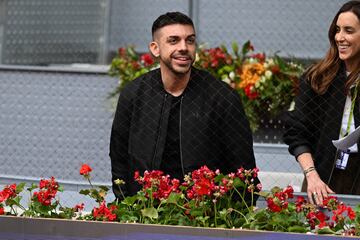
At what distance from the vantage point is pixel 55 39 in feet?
34.2

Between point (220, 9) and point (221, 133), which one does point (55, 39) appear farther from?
point (221, 133)

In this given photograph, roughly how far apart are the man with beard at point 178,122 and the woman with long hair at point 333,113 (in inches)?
14.1

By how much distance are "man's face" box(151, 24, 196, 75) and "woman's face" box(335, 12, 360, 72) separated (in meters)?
0.74

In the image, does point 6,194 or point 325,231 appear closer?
point 325,231

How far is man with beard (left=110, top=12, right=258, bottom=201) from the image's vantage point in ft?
19.4

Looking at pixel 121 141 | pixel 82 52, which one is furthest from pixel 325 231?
pixel 82 52

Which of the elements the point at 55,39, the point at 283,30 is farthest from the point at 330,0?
the point at 55,39

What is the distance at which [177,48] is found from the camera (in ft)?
19.6

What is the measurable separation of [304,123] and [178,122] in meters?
0.68

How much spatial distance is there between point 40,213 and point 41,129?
14.0ft

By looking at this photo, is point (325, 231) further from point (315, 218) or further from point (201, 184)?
point (201, 184)

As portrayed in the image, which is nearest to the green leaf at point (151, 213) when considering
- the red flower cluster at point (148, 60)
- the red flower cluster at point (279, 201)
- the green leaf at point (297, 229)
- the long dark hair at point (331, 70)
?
the red flower cluster at point (279, 201)

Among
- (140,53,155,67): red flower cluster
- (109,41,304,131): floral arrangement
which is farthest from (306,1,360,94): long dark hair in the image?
(140,53,155,67): red flower cluster

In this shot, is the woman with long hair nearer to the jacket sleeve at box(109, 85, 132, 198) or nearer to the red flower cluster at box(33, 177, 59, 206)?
the jacket sleeve at box(109, 85, 132, 198)
